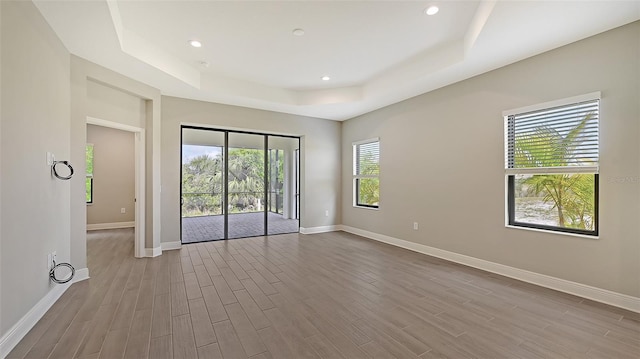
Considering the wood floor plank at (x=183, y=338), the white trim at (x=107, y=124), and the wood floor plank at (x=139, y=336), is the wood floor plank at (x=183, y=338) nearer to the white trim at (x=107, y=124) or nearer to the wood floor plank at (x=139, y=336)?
the wood floor plank at (x=139, y=336)

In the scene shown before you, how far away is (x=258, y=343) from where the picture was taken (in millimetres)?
2082

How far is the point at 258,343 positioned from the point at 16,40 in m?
3.11

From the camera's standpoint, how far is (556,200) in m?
3.23

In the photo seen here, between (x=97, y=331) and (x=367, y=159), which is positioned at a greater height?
(x=367, y=159)

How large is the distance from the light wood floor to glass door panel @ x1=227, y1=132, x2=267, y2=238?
1903mm

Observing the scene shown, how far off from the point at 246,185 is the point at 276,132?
53.7 inches

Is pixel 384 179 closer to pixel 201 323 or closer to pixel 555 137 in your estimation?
pixel 555 137

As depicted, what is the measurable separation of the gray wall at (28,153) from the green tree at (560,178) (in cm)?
522

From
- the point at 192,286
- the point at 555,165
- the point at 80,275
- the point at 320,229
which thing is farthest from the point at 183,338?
the point at 320,229

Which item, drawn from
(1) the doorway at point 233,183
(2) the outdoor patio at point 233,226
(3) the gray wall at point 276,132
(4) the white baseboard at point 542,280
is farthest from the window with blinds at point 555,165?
(2) the outdoor patio at point 233,226

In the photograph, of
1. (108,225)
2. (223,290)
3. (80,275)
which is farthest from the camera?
(108,225)

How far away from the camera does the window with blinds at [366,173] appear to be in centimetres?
588

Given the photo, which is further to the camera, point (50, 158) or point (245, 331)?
point (50, 158)

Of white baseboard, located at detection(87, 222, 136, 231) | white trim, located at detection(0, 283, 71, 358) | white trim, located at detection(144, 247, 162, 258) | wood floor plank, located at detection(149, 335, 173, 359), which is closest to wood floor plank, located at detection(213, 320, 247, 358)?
wood floor plank, located at detection(149, 335, 173, 359)
